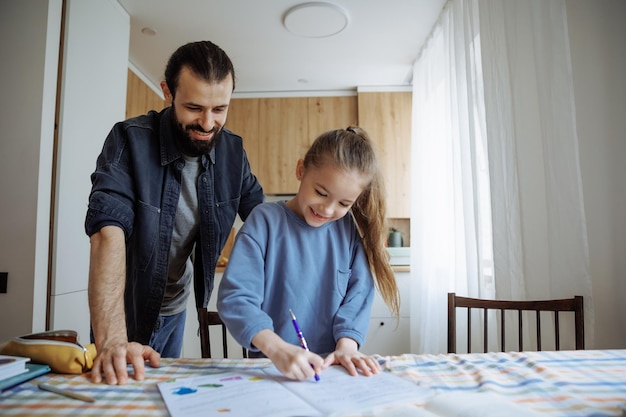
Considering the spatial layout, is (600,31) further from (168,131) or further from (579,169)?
(168,131)

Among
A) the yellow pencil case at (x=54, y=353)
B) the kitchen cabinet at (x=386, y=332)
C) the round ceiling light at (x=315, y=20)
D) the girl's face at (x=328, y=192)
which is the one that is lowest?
the kitchen cabinet at (x=386, y=332)

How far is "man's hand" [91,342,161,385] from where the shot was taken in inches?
26.3

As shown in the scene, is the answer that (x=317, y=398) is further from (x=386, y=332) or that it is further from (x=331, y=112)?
(x=331, y=112)

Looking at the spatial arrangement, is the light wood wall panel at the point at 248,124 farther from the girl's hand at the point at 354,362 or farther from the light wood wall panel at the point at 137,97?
the girl's hand at the point at 354,362

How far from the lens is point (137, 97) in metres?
2.98

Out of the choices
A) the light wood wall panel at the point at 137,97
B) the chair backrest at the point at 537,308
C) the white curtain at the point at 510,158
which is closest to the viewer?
the chair backrest at the point at 537,308

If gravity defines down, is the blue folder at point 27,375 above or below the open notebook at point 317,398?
above

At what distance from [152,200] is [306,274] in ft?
1.69

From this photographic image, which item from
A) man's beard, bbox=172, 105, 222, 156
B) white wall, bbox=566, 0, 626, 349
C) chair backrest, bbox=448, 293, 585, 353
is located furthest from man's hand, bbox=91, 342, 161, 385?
white wall, bbox=566, 0, 626, 349

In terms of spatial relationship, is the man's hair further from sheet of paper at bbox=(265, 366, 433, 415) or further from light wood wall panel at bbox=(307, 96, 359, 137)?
light wood wall panel at bbox=(307, 96, 359, 137)

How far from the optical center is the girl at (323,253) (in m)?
0.88

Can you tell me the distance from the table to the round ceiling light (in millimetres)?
2069

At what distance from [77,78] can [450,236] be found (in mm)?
2098

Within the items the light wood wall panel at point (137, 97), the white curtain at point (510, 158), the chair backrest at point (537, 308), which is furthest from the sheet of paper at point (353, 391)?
the light wood wall panel at point (137, 97)
